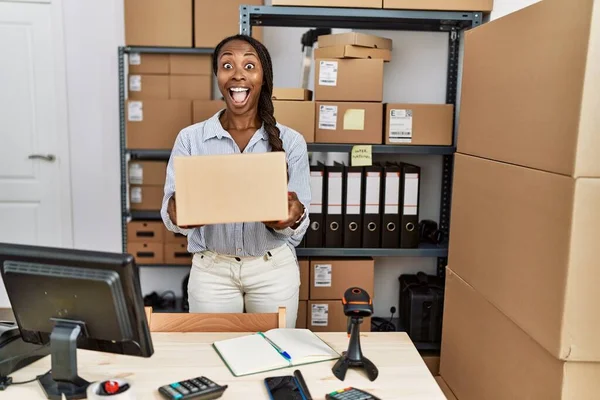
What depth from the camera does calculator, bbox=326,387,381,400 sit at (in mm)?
1024

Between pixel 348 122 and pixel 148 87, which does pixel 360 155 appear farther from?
pixel 148 87

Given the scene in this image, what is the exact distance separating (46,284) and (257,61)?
0.90 meters

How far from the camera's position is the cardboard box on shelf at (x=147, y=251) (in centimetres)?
283

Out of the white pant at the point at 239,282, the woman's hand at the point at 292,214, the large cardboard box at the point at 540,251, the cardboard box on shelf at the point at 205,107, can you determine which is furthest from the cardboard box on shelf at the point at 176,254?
the large cardboard box at the point at 540,251

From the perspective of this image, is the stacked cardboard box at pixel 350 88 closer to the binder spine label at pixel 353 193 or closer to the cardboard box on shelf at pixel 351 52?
the cardboard box on shelf at pixel 351 52

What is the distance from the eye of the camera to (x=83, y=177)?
330 cm

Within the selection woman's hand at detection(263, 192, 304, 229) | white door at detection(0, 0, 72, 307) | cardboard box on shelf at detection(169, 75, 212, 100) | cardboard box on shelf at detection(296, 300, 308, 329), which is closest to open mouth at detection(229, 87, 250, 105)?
woman's hand at detection(263, 192, 304, 229)

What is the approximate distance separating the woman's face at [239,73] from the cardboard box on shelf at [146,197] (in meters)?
1.38

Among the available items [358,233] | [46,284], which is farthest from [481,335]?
[46,284]

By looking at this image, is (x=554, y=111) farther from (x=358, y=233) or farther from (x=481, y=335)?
(x=358, y=233)

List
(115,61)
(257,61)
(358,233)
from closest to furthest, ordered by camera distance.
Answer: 1. (257,61)
2. (358,233)
3. (115,61)

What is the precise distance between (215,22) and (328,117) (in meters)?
0.94

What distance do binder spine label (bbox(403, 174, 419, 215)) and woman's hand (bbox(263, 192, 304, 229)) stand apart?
2.85 feet

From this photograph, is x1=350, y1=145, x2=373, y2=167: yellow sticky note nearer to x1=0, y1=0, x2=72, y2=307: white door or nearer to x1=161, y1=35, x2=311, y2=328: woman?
x1=161, y1=35, x2=311, y2=328: woman
